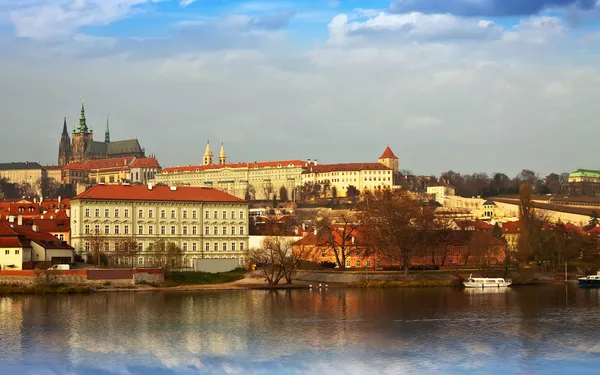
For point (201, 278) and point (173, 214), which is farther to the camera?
point (173, 214)

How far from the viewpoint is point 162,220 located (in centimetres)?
6988

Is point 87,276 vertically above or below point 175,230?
below

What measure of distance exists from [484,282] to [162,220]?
23199 millimetres

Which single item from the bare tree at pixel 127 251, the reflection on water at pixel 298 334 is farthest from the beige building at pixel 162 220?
the reflection on water at pixel 298 334

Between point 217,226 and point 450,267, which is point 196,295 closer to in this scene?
point 217,226

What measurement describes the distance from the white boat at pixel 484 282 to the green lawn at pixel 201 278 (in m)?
15.0

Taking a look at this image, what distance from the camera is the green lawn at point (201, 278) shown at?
61.6 m

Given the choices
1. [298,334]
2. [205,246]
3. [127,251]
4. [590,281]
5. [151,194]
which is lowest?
[298,334]

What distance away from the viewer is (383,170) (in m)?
195

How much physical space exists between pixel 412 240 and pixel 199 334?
30279mm

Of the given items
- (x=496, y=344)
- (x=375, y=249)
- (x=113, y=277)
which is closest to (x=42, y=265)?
(x=113, y=277)

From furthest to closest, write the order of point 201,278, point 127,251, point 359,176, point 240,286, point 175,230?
point 359,176
point 175,230
point 127,251
point 201,278
point 240,286

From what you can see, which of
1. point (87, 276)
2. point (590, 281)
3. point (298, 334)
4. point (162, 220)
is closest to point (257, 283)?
point (162, 220)

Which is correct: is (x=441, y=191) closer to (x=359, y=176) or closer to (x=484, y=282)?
(x=359, y=176)
